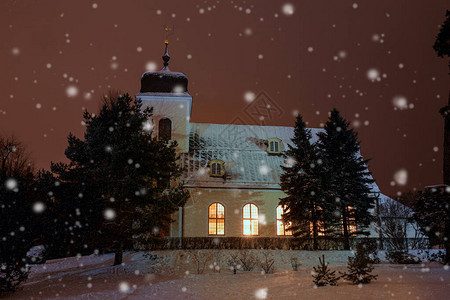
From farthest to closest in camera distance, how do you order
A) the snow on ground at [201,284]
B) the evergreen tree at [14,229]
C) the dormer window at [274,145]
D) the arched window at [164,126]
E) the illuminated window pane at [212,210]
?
the dormer window at [274,145] < the arched window at [164,126] < the illuminated window pane at [212,210] < the evergreen tree at [14,229] < the snow on ground at [201,284]

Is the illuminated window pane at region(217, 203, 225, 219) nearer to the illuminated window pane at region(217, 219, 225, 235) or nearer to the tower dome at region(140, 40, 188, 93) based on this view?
the illuminated window pane at region(217, 219, 225, 235)

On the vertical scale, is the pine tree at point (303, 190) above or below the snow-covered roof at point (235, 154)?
below

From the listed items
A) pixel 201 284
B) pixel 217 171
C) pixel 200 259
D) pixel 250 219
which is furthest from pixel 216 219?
pixel 201 284

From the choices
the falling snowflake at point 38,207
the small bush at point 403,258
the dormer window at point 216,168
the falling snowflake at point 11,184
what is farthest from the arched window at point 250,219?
the falling snowflake at point 11,184

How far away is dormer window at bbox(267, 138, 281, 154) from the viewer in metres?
31.5

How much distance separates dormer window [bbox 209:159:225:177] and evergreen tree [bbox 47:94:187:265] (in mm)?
9683

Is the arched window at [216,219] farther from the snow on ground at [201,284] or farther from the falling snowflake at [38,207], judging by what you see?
the falling snowflake at [38,207]

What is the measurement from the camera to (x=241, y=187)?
28.1m

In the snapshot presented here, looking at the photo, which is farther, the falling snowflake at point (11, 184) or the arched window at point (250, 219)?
the arched window at point (250, 219)

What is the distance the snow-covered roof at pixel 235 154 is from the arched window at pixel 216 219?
1803mm

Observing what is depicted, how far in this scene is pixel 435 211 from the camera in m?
16.1

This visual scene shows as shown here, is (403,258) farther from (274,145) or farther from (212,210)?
(274,145)

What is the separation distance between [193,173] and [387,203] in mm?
16572

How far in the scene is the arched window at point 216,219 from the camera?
27.4 metres
